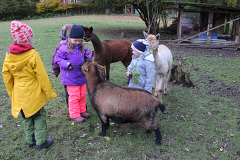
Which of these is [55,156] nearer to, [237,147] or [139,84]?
[139,84]

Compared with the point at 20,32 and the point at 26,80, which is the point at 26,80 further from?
the point at 20,32

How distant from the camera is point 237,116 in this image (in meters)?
4.28

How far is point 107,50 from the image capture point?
5.74 m

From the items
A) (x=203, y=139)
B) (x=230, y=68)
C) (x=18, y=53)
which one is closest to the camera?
(x=18, y=53)

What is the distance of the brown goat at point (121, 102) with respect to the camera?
117 inches

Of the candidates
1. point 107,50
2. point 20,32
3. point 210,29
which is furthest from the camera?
point 210,29

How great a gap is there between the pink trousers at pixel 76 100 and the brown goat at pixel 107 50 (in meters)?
1.55

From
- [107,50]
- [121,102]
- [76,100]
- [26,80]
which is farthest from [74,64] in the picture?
[107,50]

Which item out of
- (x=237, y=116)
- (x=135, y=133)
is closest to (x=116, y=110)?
(x=135, y=133)

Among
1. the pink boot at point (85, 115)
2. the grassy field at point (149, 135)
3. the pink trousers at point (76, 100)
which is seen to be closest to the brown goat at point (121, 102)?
the grassy field at point (149, 135)

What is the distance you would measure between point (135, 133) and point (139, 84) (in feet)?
3.46

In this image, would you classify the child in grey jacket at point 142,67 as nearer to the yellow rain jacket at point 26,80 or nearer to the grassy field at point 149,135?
the grassy field at point 149,135

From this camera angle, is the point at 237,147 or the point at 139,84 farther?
the point at 139,84

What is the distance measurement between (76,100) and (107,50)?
96.8 inches
